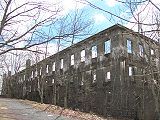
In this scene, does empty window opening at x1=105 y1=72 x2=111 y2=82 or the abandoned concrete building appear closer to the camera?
the abandoned concrete building

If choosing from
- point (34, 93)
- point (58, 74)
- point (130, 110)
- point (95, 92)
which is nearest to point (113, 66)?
point (95, 92)

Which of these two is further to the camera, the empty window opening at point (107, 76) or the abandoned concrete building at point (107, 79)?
the empty window opening at point (107, 76)

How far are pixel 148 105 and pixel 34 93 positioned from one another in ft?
82.5

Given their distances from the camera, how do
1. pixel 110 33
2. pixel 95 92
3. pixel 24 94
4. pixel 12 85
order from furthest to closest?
pixel 12 85 → pixel 24 94 → pixel 110 33 → pixel 95 92

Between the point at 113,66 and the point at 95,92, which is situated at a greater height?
the point at 113,66

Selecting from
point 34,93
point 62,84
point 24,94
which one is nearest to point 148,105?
point 62,84

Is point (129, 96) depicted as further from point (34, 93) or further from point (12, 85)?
point (12, 85)

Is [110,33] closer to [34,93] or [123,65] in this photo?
[123,65]

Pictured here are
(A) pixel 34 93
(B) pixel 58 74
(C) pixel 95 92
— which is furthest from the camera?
(A) pixel 34 93

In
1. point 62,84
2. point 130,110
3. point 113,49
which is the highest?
point 113,49

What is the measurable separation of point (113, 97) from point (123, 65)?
357 centimetres

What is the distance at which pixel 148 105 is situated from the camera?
28328 millimetres

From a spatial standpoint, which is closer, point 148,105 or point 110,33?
point 148,105

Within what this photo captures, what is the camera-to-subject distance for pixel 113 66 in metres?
31.2
